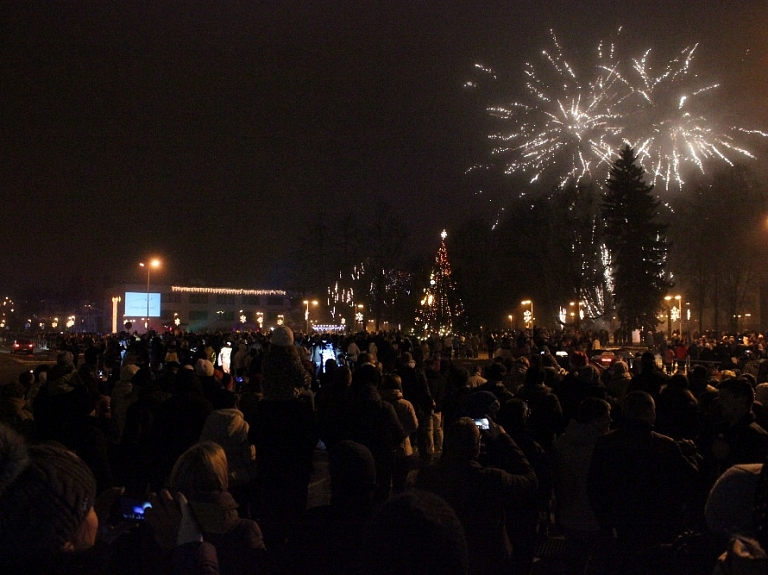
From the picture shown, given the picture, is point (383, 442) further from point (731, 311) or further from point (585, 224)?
point (731, 311)

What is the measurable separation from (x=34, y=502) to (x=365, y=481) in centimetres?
197

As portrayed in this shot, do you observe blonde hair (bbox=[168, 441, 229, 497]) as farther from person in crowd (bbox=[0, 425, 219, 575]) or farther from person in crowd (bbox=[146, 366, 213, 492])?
person in crowd (bbox=[146, 366, 213, 492])

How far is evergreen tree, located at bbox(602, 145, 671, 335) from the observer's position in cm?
5131

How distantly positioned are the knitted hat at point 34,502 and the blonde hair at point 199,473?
1232mm

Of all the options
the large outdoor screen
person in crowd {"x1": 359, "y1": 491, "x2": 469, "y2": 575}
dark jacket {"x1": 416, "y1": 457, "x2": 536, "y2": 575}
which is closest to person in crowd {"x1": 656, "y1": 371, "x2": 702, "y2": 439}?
dark jacket {"x1": 416, "y1": 457, "x2": 536, "y2": 575}

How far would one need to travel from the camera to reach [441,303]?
41.4m

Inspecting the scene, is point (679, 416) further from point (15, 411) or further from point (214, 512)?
point (15, 411)

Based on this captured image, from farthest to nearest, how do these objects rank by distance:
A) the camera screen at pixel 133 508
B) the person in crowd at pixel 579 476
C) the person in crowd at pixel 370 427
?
1. the person in crowd at pixel 370 427
2. the person in crowd at pixel 579 476
3. the camera screen at pixel 133 508

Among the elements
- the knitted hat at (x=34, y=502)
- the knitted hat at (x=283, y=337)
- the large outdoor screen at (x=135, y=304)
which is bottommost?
the knitted hat at (x=34, y=502)

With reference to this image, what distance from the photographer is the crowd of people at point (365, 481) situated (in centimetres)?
241

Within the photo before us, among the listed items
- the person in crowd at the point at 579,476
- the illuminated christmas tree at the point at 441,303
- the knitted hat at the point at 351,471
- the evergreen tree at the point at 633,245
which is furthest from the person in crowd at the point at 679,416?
the evergreen tree at the point at 633,245

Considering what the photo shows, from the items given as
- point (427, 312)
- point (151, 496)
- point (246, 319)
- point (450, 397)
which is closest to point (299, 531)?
point (151, 496)

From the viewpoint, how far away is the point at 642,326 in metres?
51.4

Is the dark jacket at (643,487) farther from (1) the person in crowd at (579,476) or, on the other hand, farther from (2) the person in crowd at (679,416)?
(2) the person in crowd at (679,416)
